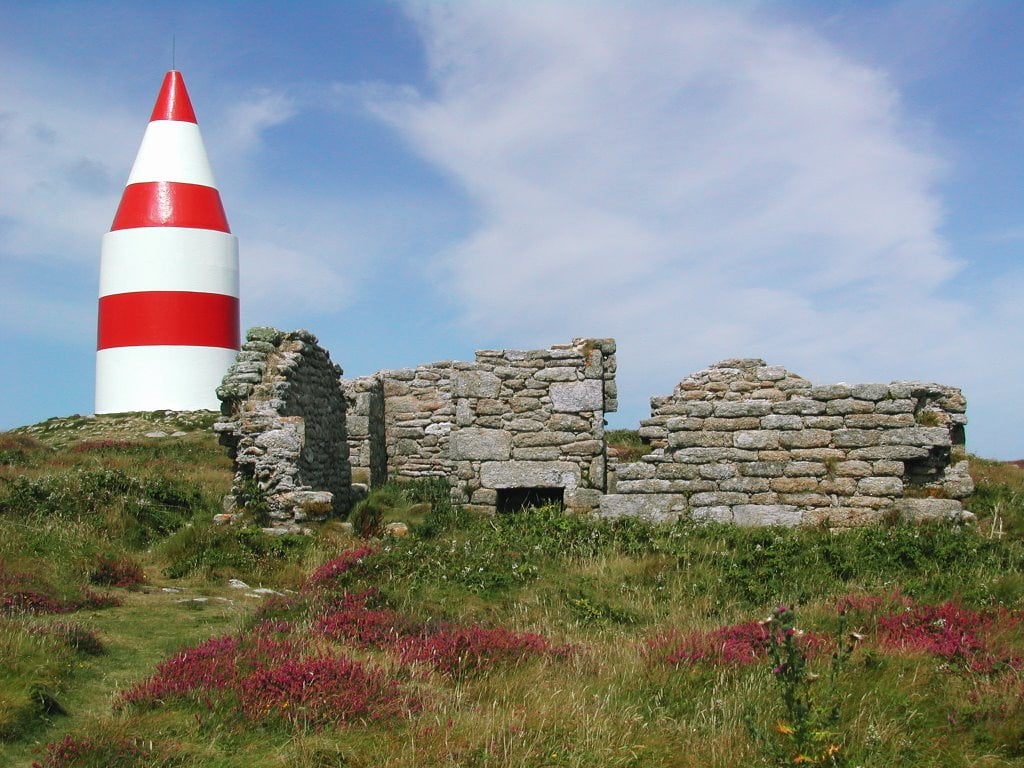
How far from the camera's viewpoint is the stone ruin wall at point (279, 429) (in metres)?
11.8

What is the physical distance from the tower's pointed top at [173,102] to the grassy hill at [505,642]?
1921 centimetres

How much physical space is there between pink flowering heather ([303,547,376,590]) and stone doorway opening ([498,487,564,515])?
3810mm

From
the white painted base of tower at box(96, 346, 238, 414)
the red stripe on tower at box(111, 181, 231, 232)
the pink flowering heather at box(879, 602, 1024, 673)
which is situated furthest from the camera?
the red stripe on tower at box(111, 181, 231, 232)

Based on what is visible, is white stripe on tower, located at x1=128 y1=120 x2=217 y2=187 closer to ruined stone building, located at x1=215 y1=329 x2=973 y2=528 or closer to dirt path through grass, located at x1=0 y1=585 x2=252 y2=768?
ruined stone building, located at x1=215 y1=329 x2=973 y2=528

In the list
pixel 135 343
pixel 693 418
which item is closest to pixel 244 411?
pixel 693 418

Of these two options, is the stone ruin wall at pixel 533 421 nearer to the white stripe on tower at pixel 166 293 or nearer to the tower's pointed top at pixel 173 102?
the white stripe on tower at pixel 166 293

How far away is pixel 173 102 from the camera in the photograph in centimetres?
2844

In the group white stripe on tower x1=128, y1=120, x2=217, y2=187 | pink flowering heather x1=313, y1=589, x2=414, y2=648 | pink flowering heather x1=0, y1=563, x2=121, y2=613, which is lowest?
pink flowering heather x1=313, y1=589, x2=414, y2=648

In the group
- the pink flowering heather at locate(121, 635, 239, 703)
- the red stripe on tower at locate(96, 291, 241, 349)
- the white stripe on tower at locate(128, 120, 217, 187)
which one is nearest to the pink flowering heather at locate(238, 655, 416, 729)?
the pink flowering heather at locate(121, 635, 239, 703)

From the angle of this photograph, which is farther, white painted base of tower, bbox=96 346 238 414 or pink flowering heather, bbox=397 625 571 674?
white painted base of tower, bbox=96 346 238 414

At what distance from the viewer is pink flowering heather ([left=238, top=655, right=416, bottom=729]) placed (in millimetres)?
5270

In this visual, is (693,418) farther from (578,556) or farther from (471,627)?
(471,627)

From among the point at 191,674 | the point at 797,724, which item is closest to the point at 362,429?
the point at 191,674

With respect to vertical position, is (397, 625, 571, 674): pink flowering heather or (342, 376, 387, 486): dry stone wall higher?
(342, 376, 387, 486): dry stone wall
